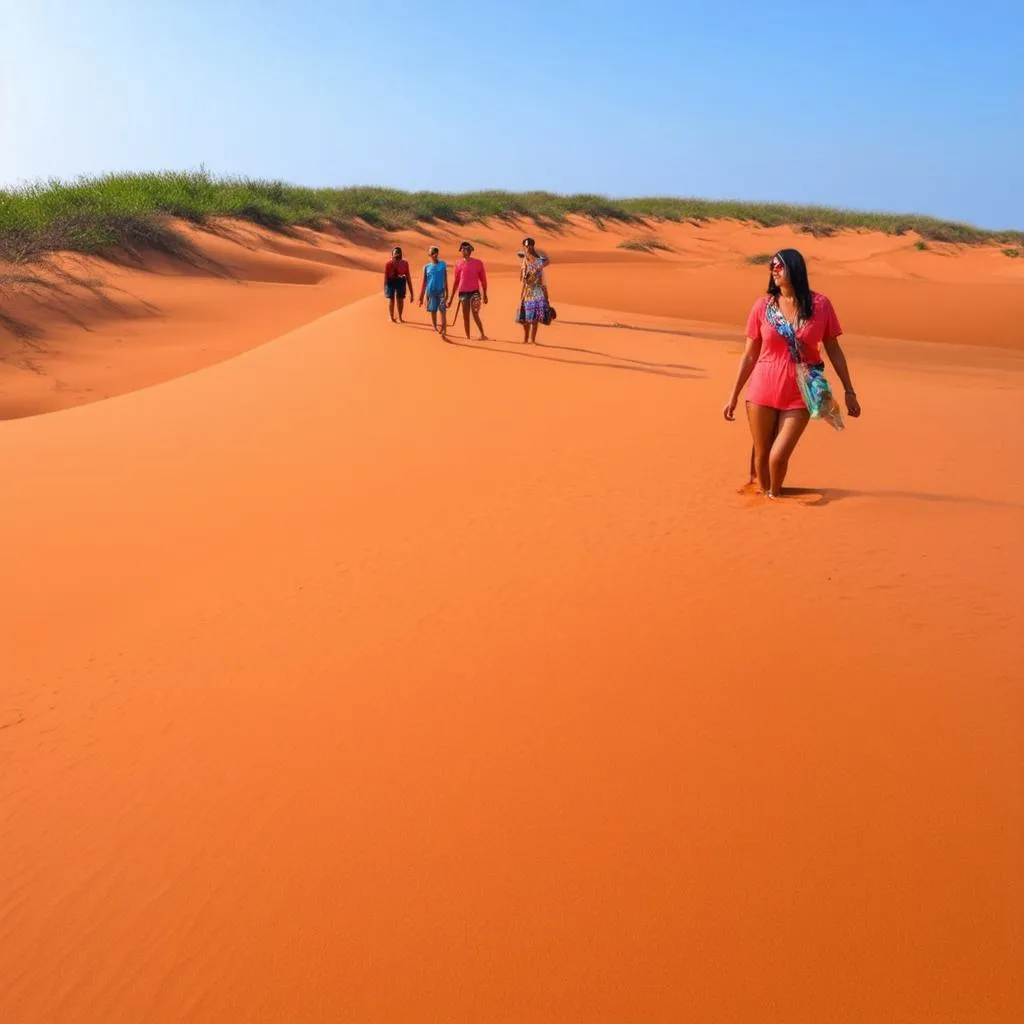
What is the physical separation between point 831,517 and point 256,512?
358 centimetres

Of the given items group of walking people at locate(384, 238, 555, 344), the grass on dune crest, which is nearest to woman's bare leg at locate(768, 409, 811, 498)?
group of walking people at locate(384, 238, 555, 344)

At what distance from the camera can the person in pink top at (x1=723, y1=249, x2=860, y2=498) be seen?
16.5 feet

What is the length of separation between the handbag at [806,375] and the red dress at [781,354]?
3cm

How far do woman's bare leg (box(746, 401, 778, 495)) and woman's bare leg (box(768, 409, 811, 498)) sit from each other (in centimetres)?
4

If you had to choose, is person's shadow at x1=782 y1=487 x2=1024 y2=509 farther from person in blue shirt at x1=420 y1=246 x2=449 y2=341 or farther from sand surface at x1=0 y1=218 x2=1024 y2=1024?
person in blue shirt at x1=420 y1=246 x2=449 y2=341

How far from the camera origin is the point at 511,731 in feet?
10.7

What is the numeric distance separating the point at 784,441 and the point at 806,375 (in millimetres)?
399

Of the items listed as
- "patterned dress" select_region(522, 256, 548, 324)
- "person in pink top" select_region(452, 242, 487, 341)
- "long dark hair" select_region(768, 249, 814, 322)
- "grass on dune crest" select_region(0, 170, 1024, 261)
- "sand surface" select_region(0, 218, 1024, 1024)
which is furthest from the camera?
"grass on dune crest" select_region(0, 170, 1024, 261)

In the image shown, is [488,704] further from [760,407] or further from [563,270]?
[563,270]

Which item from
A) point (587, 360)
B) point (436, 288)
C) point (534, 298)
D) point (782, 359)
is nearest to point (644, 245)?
point (534, 298)

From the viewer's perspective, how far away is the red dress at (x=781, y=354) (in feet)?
16.8

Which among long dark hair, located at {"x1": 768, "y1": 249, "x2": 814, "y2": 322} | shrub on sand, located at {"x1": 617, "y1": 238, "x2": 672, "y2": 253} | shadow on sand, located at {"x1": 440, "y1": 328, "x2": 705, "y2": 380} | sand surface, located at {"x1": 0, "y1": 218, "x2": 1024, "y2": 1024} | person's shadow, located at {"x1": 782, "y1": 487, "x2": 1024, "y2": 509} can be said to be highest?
shrub on sand, located at {"x1": 617, "y1": 238, "x2": 672, "y2": 253}

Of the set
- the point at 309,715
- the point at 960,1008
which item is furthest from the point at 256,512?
the point at 960,1008

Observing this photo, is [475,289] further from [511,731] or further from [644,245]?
[644,245]
